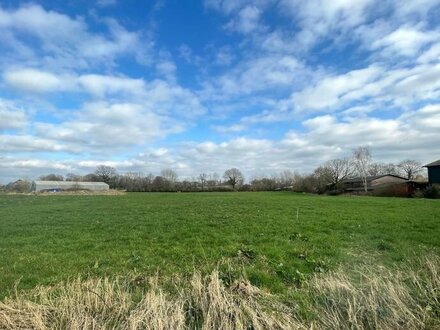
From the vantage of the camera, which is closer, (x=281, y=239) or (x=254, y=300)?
(x=254, y=300)

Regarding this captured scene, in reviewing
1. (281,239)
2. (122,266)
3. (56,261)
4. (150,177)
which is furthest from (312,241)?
(150,177)

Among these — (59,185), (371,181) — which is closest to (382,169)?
(371,181)

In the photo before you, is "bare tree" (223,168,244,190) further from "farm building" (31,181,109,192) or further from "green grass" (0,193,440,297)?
"green grass" (0,193,440,297)

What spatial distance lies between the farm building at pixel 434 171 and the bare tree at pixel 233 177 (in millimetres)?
78584

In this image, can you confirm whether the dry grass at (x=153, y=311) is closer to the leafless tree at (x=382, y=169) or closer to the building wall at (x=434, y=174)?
the building wall at (x=434, y=174)

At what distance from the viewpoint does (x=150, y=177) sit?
15388 centimetres

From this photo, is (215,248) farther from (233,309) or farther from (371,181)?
(371,181)

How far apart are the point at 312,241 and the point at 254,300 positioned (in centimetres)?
753

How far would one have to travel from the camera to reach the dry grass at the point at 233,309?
5078 mm

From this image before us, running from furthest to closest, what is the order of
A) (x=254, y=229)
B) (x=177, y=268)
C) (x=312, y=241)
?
(x=254, y=229)
(x=312, y=241)
(x=177, y=268)

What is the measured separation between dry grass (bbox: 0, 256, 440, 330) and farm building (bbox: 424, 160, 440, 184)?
6670 centimetres

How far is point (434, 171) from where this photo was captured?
210ft

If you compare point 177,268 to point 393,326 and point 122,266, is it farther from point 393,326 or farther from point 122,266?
point 393,326

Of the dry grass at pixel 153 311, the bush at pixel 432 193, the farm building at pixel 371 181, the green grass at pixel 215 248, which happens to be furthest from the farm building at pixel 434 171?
the dry grass at pixel 153 311
